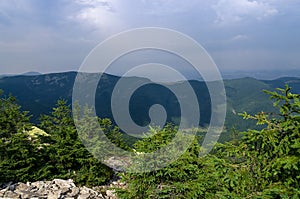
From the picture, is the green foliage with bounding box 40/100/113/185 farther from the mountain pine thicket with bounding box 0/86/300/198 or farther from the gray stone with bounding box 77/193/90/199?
the gray stone with bounding box 77/193/90/199

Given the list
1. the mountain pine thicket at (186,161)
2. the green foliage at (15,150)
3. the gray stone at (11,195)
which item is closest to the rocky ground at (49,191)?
the gray stone at (11,195)

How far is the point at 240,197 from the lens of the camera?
21.6ft

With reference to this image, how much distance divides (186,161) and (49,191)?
12.4 meters

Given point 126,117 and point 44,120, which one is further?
point 44,120

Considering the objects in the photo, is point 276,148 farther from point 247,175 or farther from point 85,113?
point 85,113

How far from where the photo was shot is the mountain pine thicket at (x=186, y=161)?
6.77m

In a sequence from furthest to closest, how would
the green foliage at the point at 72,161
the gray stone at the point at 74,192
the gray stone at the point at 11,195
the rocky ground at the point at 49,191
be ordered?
the green foliage at the point at 72,161, the gray stone at the point at 74,192, the rocky ground at the point at 49,191, the gray stone at the point at 11,195

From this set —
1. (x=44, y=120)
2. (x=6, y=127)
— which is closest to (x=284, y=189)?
(x=6, y=127)

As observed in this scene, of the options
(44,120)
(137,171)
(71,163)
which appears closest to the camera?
(137,171)

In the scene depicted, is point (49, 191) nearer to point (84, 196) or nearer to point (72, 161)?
point (84, 196)

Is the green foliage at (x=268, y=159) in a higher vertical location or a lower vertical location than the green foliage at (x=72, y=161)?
higher

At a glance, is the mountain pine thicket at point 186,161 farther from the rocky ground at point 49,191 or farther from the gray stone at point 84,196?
the gray stone at point 84,196

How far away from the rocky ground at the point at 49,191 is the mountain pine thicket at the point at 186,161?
1.37m

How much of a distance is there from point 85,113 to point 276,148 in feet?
70.8
